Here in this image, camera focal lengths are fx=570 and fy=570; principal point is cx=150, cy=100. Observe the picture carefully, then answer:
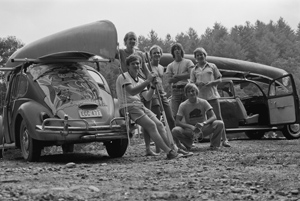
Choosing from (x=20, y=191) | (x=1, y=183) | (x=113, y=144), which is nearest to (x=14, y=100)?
(x=113, y=144)

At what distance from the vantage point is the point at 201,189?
536cm

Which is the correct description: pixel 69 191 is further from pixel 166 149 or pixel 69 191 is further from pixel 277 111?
pixel 277 111

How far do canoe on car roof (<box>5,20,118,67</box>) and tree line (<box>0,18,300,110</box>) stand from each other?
6095 centimetres

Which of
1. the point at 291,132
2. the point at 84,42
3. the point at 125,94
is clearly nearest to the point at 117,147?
the point at 125,94

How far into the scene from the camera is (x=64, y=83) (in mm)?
9641

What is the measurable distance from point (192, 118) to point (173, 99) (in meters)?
1.30

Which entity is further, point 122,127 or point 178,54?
point 178,54

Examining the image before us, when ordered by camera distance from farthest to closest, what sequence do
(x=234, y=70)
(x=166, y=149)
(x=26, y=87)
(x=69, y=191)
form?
(x=234, y=70)
(x=26, y=87)
(x=166, y=149)
(x=69, y=191)

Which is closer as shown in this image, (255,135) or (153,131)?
(153,131)

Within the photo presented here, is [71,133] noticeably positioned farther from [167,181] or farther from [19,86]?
[167,181]

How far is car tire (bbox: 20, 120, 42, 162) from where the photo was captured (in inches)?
360

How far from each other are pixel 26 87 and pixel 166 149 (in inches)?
113

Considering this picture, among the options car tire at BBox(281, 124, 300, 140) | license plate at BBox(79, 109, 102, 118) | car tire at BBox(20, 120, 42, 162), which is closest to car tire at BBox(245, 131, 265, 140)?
car tire at BBox(281, 124, 300, 140)

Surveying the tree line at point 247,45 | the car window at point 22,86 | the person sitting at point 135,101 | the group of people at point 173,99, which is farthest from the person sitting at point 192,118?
the tree line at point 247,45
